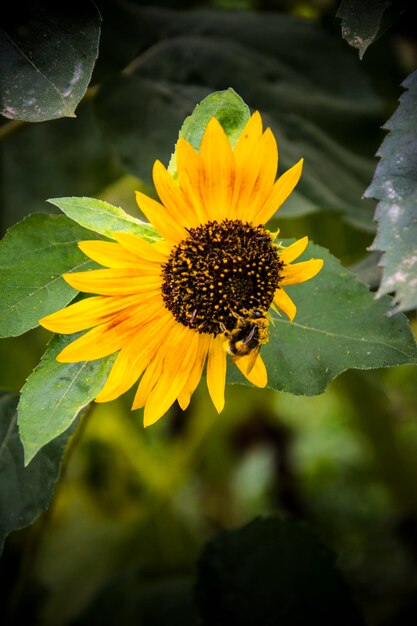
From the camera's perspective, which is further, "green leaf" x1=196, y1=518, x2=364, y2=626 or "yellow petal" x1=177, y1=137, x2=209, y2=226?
"green leaf" x1=196, y1=518, x2=364, y2=626

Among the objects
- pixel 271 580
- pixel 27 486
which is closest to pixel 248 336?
pixel 27 486

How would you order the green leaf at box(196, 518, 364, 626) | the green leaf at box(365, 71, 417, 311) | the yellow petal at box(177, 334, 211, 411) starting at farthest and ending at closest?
the green leaf at box(196, 518, 364, 626) → the yellow petal at box(177, 334, 211, 411) → the green leaf at box(365, 71, 417, 311)

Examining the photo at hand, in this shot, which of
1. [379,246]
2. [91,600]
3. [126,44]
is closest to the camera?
[379,246]

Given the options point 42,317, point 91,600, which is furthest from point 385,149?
point 91,600

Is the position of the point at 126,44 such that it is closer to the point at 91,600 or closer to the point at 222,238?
the point at 222,238

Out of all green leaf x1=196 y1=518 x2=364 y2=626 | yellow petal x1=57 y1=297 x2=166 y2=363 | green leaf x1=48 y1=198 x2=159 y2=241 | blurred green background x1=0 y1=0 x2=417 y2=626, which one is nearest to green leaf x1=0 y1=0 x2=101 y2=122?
green leaf x1=48 y1=198 x2=159 y2=241

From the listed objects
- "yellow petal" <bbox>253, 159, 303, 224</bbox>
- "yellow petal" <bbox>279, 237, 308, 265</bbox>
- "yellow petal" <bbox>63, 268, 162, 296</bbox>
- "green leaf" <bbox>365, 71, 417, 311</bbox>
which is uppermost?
"green leaf" <bbox>365, 71, 417, 311</bbox>

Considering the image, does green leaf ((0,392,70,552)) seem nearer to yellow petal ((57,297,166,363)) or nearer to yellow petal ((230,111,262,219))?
yellow petal ((57,297,166,363))
